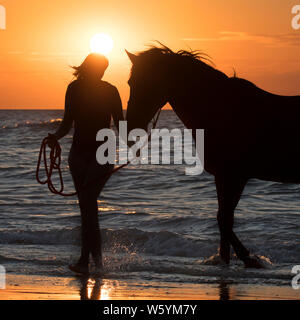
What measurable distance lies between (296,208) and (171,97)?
6305 millimetres

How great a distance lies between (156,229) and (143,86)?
4.23m

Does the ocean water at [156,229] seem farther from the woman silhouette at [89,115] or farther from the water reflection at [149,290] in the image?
the woman silhouette at [89,115]

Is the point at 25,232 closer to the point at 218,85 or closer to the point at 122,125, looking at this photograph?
the point at 122,125

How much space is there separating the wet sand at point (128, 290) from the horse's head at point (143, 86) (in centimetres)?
151

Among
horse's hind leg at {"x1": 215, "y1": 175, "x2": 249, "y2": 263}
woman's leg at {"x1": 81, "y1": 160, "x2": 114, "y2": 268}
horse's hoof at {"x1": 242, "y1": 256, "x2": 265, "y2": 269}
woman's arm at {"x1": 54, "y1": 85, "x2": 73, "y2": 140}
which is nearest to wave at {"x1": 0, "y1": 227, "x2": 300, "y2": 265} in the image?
horse's hoof at {"x1": 242, "y1": 256, "x2": 265, "y2": 269}

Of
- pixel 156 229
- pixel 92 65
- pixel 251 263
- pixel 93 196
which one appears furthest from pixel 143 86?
pixel 156 229

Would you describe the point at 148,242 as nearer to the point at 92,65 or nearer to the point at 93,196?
the point at 93,196

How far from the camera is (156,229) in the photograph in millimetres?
9539

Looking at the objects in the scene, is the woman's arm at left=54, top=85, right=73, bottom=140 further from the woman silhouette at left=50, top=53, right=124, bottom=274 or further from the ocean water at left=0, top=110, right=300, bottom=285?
the ocean water at left=0, top=110, right=300, bottom=285

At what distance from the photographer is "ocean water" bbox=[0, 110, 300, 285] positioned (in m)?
6.46

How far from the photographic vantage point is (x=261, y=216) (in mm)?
10414

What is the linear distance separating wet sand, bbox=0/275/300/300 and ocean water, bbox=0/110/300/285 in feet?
0.80

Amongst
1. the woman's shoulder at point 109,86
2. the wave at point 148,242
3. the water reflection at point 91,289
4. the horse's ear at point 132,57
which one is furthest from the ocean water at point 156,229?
the horse's ear at point 132,57
